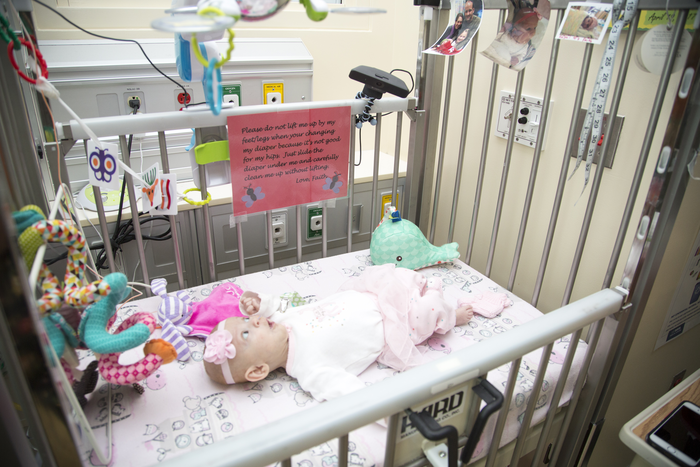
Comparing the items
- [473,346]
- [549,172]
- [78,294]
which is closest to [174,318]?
[78,294]

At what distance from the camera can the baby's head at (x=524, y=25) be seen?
3.22 ft

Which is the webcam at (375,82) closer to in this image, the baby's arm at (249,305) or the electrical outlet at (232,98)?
the electrical outlet at (232,98)

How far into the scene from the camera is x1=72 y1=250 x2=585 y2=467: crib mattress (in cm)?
77

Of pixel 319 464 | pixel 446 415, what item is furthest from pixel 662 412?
pixel 319 464

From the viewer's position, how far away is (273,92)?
1521 mm

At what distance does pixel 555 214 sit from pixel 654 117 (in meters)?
0.31

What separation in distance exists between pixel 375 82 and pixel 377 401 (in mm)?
843

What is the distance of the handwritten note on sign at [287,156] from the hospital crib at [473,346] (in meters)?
0.03

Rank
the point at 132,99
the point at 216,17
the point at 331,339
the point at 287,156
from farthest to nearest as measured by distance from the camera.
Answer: the point at 132,99 → the point at 287,156 → the point at 331,339 → the point at 216,17

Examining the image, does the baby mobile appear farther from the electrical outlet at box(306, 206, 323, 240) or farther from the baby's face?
the electrical outlet at box(306, 206, 323, 240)

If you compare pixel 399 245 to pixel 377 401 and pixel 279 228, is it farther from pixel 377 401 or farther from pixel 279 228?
pixel 377 401

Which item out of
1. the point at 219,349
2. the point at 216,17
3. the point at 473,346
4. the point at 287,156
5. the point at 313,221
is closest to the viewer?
the point at 216,17

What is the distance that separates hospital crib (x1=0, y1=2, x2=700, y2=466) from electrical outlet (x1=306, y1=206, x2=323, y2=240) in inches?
13.0

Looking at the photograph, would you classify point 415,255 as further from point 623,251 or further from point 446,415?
point 446,415
